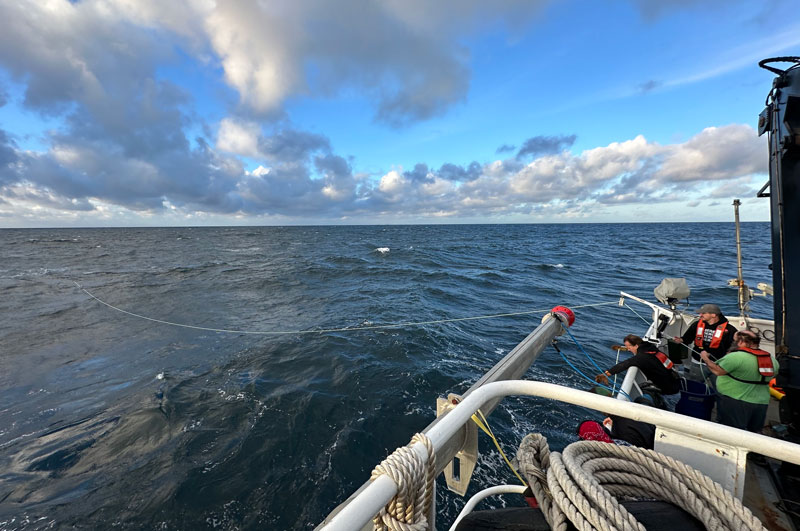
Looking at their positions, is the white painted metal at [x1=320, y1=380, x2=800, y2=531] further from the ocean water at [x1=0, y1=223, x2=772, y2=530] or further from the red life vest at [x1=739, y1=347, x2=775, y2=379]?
the red life vest at [x1=739, y1=347, x2=775, y2=379]

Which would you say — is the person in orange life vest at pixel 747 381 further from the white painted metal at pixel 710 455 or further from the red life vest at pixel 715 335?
the white painted metal at pixel 710 455

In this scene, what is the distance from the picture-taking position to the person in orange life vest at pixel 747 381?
13.5ft

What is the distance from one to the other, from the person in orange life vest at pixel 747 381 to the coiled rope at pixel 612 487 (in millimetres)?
4094

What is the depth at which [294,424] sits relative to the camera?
6.05 metres

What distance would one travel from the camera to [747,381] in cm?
416

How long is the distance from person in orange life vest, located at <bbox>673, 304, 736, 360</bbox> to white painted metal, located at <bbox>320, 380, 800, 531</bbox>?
213 inches

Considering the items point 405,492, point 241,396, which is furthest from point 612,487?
point 241,396

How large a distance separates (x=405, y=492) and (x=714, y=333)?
7.42 metres

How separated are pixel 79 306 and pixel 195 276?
27.7 ft

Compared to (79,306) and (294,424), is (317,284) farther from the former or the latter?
(294,424)

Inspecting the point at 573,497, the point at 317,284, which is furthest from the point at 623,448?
the point at 317,284

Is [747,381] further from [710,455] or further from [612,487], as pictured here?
[612,487]

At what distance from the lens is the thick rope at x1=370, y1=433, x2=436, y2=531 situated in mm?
1235

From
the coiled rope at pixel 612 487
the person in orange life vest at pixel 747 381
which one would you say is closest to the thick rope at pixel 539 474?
the coiled rope at pixel 612 487
